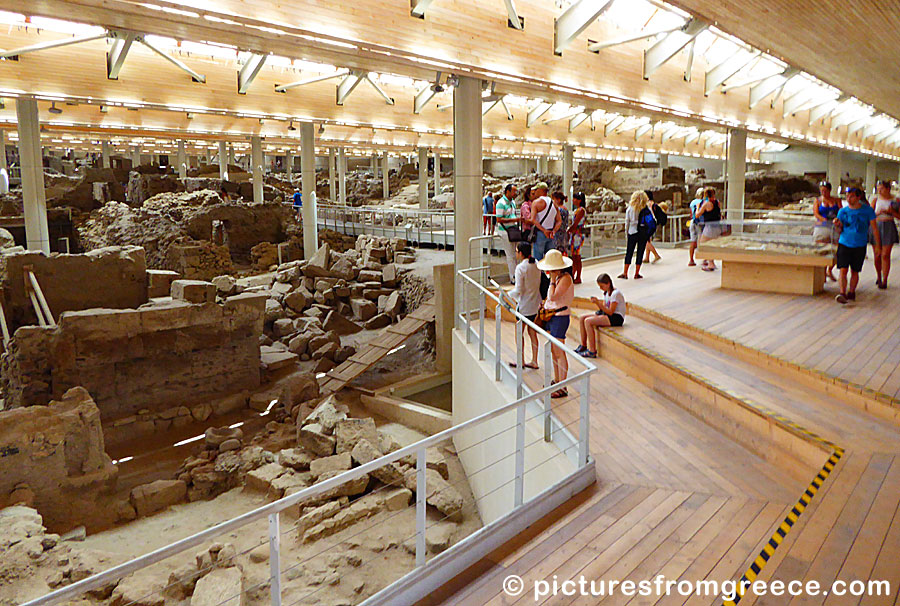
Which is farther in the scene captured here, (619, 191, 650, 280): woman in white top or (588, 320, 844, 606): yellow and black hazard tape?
(619, 191, 650, 280): woman in white top

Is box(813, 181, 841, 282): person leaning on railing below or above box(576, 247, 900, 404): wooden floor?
above

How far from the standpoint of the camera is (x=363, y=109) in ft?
58.2

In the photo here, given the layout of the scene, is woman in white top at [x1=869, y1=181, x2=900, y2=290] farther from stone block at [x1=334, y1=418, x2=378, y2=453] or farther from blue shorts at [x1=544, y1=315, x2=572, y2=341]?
stone block at [x1=334, y1=418, x2=378, y2=453]

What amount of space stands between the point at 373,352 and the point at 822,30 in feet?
34.2

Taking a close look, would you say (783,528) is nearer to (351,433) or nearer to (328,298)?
(351,433)

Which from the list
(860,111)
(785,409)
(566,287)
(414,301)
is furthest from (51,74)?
(860,111)

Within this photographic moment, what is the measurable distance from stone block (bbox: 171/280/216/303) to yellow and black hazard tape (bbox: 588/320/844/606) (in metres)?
9.64

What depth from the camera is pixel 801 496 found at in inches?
178

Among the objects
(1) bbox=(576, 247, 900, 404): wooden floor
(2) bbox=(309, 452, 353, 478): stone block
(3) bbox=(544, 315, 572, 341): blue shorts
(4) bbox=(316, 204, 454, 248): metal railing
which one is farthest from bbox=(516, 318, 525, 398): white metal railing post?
(4) bbox=(316, 204, 454, 248): metal railing

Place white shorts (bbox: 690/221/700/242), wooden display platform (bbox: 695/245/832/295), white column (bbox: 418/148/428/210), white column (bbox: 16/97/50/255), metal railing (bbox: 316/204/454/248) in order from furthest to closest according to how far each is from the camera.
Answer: white column (bbox: 418/148/428/210), metal railing (bbox: 316/204/454/248), white column (bbox: 16/97/50/255), white shorts (bbox: 690/221/700/242), wooden display platform (bbox: 695/245/832/295)

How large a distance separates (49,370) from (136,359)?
58.5 inches

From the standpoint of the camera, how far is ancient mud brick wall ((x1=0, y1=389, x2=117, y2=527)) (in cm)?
838

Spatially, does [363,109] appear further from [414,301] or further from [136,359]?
[136,359]

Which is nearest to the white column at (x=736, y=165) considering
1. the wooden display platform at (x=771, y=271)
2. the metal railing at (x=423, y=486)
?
the wooden display platform at (x=771, y=271)
